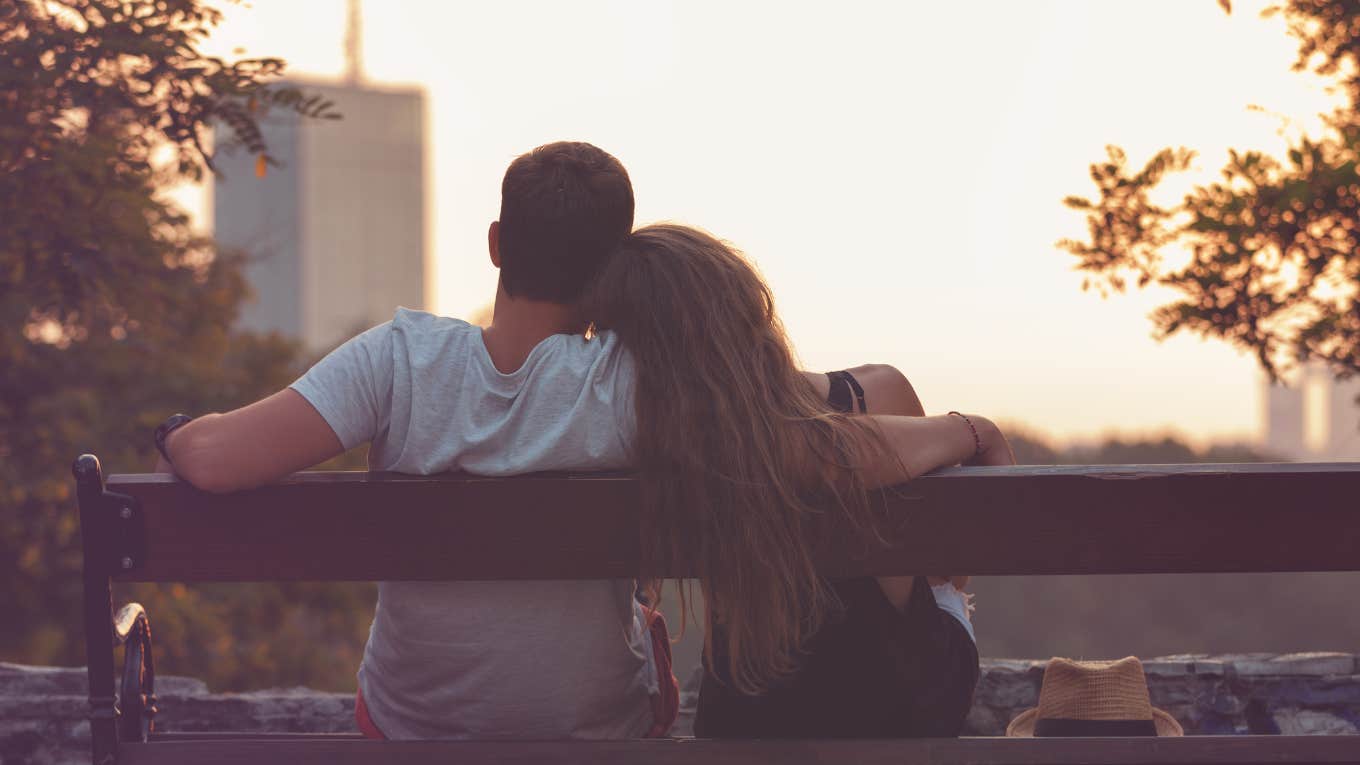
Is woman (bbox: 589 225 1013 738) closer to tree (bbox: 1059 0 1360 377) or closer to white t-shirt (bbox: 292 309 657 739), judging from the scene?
white t-shirt (bbox: 292 309 657 739)

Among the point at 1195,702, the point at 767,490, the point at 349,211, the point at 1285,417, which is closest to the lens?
the point at 767,490

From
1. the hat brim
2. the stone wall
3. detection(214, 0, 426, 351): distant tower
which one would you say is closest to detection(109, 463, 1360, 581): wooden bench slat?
the hat brim

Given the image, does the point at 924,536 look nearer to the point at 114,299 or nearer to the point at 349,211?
the point at 114,299

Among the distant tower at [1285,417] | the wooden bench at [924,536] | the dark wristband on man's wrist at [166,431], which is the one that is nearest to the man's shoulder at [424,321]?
the wooden bench at [924,536]

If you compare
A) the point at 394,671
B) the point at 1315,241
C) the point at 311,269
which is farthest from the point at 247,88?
the point at 311,269

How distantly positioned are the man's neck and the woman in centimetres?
8

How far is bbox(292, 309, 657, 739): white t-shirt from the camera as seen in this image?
8.02 feet

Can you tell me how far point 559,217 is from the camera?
2512 mm

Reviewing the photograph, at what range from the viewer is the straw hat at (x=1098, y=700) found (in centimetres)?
285

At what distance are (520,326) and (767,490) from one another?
498mm

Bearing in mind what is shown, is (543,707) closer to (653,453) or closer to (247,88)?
(653,453)

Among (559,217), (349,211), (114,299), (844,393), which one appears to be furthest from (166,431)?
(349,211)

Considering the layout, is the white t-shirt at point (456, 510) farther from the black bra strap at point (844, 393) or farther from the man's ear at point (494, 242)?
the black bra strap at point (844, 393)

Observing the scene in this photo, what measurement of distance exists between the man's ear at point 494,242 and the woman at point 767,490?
0.19 m
